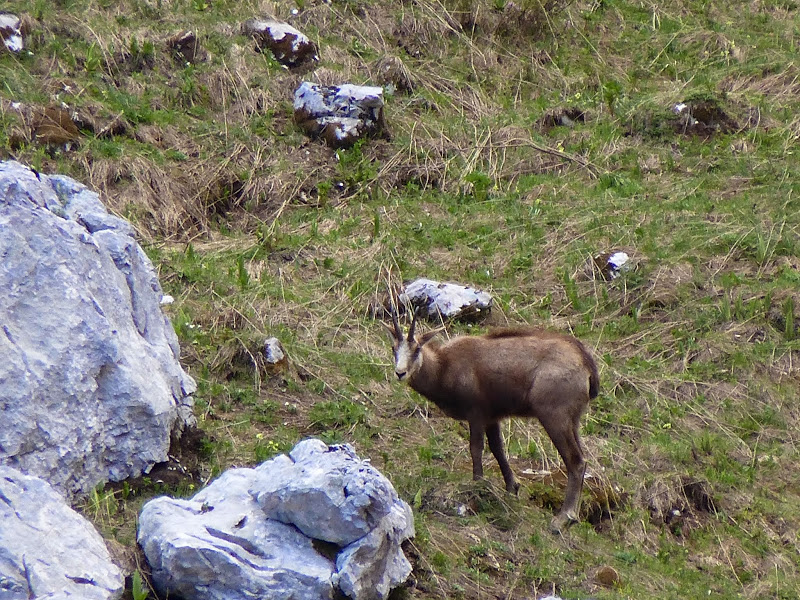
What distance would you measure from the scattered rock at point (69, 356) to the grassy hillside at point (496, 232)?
0.33m

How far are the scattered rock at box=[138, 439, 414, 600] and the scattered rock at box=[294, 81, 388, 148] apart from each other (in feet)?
23.9

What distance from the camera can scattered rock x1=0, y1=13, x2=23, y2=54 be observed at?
39.8ft

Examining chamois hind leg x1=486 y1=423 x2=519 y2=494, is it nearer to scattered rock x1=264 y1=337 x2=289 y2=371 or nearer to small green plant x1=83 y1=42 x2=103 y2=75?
scattered rock x1=264 y1=337 x2=289 y2=371

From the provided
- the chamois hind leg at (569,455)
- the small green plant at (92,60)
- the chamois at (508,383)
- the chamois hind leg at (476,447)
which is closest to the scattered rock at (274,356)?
the chamois at (508,383)

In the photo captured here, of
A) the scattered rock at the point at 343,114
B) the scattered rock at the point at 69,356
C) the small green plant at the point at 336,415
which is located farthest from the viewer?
the scattered rock at the point at 343,114

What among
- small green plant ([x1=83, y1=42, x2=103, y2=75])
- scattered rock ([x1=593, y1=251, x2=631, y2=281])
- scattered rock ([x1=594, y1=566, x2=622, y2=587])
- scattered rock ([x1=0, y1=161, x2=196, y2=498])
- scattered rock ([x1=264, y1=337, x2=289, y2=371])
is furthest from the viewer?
small green plant ([x1=83, y1=42, x2=103, y2=75])

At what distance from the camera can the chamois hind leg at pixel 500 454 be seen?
7.74 m

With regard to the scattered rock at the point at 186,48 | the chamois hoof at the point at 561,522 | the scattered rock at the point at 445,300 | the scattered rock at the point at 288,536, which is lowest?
the scattered rock at the point at 445,300

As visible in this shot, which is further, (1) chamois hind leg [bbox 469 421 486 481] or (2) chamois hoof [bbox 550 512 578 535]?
(1) chamois hind leg [bbox 469 421 486 481]

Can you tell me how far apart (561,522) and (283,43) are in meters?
8.09

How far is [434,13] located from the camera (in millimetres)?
14406

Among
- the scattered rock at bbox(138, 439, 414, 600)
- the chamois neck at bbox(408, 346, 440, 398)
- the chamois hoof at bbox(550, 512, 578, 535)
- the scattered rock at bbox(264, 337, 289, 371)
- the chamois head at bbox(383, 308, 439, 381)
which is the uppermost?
the scattered rock at bbox(138, 439, 414, 600)

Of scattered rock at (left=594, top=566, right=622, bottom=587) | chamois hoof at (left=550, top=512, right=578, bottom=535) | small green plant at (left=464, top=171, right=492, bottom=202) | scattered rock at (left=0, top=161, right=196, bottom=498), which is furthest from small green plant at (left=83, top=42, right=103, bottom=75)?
scattered rock at (left=594, top=566, right=622, bottom=587)

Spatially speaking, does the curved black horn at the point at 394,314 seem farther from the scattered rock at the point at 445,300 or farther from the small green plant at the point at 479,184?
the small green plant at the point at 479,184
